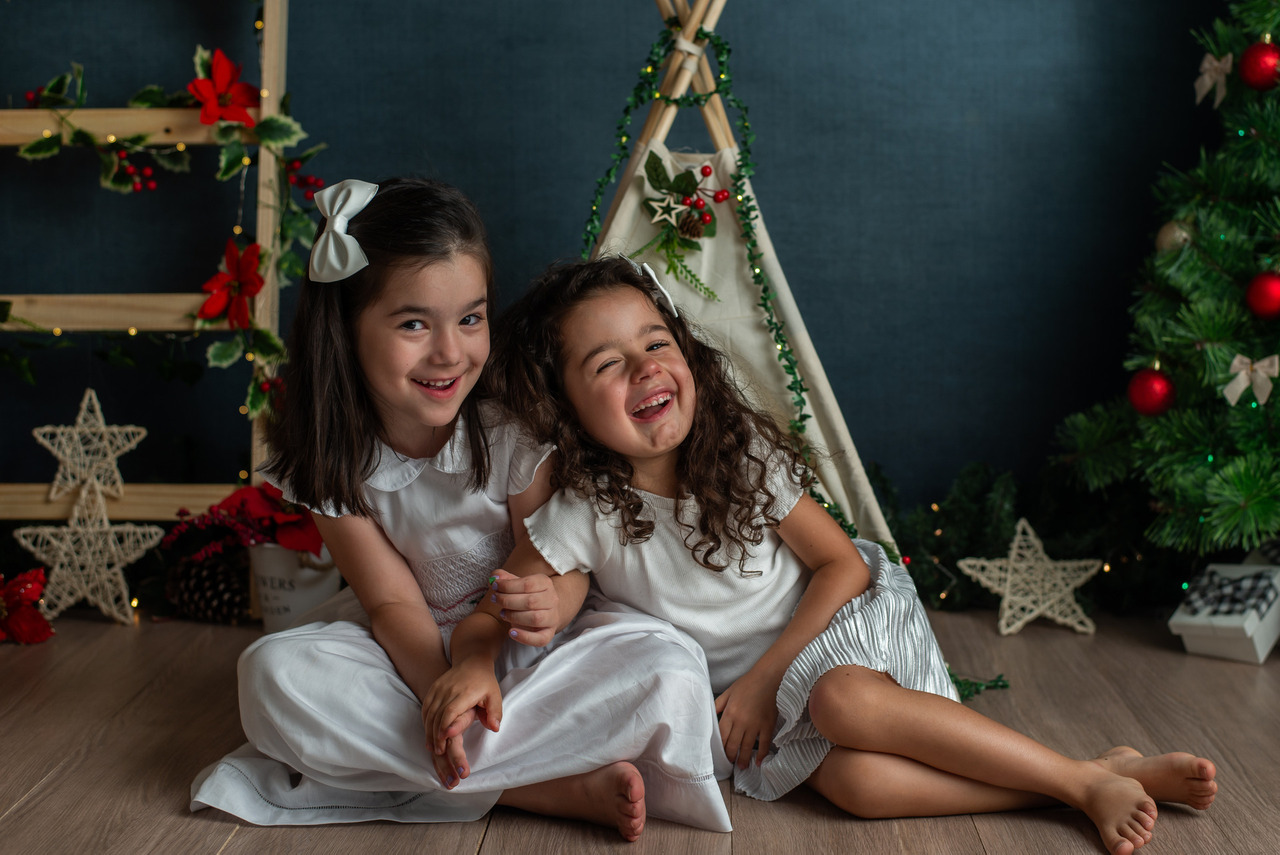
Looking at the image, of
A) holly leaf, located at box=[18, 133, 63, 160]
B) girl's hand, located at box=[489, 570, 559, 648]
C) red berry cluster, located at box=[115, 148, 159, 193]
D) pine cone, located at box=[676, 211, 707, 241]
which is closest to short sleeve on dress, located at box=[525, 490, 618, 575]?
girl's hand, located at box=[489, 570, 559, 648]

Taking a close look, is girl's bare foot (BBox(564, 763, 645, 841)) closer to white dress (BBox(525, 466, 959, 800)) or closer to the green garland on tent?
white dress (BBox(525, 466, 959, 800))

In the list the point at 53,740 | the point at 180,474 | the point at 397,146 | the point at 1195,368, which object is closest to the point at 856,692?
the point at 1195,368

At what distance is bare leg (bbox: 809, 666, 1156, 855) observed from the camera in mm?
1134

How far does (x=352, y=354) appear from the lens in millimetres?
1336

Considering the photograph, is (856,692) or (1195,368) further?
(1195,368)

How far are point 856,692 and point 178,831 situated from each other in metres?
0.79

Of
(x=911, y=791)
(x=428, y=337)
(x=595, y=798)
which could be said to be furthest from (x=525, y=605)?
(x=911, y=791)

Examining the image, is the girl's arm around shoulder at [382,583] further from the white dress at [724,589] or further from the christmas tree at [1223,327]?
the christmas tree at [1223,327]

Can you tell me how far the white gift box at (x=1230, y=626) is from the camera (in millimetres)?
1632

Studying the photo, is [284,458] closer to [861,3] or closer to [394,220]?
[394,220]

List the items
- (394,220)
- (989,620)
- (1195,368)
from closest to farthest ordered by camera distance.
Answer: (394,220)
(1195,368)
(989,620)

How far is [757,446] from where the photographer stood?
1406mm

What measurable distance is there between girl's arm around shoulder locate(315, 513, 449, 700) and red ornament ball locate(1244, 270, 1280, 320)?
1330 millimetres

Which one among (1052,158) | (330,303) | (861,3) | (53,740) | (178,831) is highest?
(861,3)
